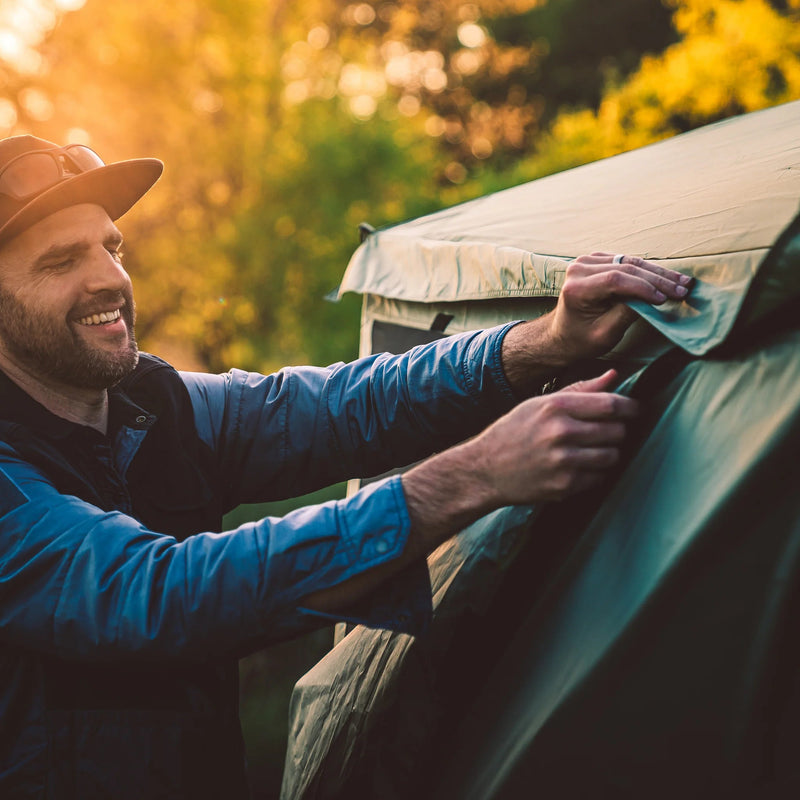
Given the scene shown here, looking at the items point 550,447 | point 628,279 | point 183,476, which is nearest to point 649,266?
point 628,279

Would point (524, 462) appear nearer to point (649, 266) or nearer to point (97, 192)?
point (649, 266)

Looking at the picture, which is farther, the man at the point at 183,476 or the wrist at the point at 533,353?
the wrist at the point at 533,353

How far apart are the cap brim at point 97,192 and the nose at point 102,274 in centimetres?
13

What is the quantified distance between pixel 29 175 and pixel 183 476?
30.7 inches


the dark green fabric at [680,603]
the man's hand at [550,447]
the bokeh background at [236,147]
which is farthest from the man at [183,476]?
the bokeh background at [236,147]

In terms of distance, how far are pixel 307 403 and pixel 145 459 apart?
0.43 metres

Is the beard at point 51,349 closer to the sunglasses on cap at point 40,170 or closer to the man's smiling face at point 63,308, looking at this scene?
the man's smiling face at point 63,308

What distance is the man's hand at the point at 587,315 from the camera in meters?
1.41

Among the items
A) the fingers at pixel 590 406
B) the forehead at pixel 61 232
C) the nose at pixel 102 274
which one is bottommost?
the fingers at pixel 590 406

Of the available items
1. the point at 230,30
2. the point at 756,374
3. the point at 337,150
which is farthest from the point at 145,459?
the point at 230,30

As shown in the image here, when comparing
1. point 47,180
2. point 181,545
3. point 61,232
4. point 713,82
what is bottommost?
point 181,545

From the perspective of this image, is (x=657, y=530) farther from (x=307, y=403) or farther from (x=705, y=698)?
(x=307, y=403)

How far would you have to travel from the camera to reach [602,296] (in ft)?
4.85

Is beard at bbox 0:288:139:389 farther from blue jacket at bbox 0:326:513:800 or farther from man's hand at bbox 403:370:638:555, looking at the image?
man's hand at bbox 403:370:638:555
